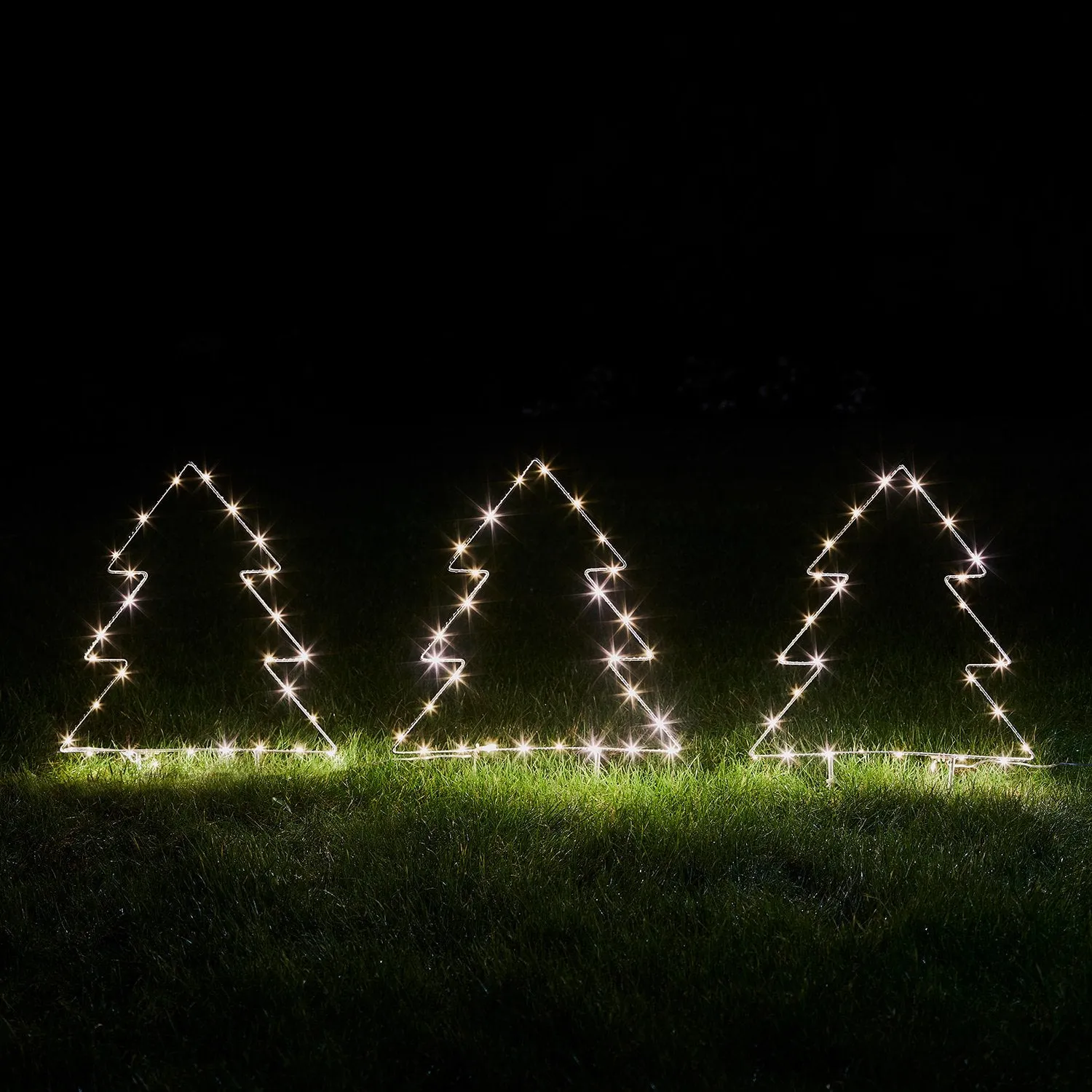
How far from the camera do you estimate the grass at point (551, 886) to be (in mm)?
3006

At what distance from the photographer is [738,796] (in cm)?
443

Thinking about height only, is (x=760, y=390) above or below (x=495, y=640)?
above

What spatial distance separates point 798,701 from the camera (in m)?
5.54

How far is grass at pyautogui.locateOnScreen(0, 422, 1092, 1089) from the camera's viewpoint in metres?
3.01

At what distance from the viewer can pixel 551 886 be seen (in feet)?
12.3

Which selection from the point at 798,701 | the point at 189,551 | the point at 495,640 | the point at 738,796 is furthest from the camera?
the point at 189,551

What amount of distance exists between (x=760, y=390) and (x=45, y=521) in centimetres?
875

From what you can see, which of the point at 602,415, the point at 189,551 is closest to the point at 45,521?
the point at 189,551

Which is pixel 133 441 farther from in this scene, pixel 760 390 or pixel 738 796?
pixel 738 796

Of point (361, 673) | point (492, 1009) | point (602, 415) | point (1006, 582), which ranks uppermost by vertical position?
point (602, 415)

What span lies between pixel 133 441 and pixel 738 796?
465 inches

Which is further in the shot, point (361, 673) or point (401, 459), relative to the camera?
point (401, 459)

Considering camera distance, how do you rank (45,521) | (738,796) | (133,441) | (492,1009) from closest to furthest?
(492,1009), (738,796), (45,521), (133,441)

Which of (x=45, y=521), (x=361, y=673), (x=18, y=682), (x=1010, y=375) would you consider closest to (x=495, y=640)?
(x=361, y=673)
